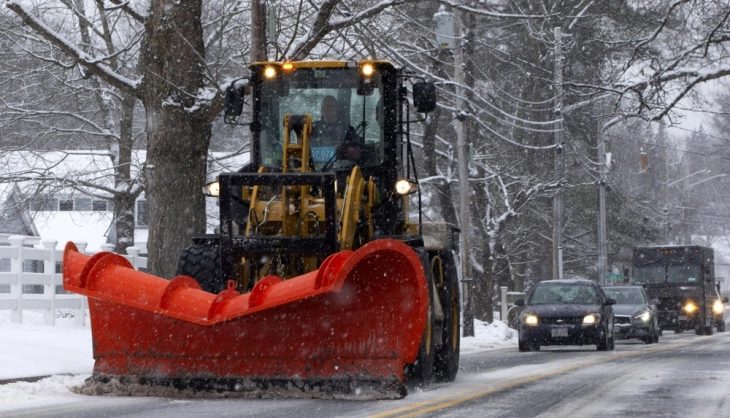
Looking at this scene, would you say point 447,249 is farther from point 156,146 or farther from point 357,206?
point 156,146

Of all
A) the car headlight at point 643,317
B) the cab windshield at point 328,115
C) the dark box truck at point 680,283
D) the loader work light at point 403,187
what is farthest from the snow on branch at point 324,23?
the dark box truck at point 680,283

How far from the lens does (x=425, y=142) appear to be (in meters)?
30.6

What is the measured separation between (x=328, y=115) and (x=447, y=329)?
→ 2575 mm

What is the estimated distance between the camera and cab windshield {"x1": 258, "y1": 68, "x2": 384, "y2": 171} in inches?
450

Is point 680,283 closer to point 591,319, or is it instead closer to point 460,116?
point 460,116

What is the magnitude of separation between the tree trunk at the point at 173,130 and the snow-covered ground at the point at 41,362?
177cm

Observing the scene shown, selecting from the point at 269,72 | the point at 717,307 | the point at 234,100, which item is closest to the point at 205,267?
the point at 234,100

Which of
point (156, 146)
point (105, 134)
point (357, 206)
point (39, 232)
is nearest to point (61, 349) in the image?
point (156, 146)

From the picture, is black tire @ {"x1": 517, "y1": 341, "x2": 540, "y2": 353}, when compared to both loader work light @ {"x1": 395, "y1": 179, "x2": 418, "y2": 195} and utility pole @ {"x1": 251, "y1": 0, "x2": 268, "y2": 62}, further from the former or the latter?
loader work light @ {"x1": 395, "y1": 179, "x2": 418, "y2": 195}

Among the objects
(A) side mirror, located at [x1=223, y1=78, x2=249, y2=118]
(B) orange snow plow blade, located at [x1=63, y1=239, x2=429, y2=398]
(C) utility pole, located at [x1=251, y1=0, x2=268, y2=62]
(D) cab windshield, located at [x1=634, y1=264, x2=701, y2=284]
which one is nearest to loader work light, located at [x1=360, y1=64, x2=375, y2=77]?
(A) side mirror, located at [x1=223, y1=78, x2=249, y2=118]

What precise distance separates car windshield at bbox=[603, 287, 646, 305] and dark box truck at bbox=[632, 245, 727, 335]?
7.65 m

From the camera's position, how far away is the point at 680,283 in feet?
121

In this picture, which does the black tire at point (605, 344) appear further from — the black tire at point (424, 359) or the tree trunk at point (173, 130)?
the black tire at point (424, 359)

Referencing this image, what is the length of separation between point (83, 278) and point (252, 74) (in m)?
3.46
